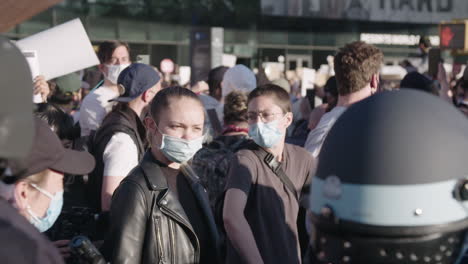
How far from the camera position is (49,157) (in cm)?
246

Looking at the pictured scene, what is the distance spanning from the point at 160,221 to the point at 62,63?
106 inches

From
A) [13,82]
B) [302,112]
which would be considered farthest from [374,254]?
[302,112]

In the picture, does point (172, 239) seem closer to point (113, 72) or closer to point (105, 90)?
point (105, 90)

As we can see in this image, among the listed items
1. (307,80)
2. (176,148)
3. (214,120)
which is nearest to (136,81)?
(176,148)

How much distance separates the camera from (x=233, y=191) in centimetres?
418

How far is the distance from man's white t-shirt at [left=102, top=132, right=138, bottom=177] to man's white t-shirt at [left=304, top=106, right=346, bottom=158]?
107cm

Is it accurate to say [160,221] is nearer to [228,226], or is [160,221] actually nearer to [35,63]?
[228,226]

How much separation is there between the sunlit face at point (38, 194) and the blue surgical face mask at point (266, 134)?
2.02 metres

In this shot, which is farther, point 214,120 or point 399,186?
point 214,120

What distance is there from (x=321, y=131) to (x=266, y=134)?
0.35 meters

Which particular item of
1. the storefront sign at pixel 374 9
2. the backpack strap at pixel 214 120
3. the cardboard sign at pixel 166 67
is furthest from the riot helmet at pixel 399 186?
the storefront sign at pixel 374 9

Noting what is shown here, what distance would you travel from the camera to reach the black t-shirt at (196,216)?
3850 millimetres

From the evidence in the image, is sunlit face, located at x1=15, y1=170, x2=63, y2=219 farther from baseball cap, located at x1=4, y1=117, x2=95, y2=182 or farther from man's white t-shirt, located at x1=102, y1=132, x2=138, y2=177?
man's white t-shirt, located at x1=102, y1=132, x2=138, y2=177

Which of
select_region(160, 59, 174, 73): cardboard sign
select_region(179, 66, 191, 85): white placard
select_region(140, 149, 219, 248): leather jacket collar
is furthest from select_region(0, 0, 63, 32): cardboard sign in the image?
select_region(160, 59, 174, 73): cardboard sign
